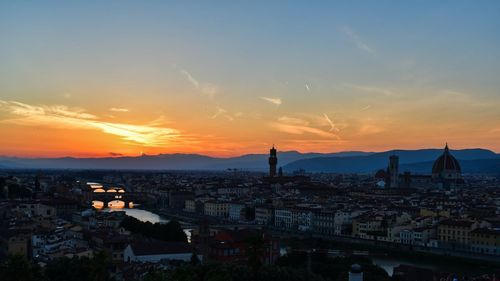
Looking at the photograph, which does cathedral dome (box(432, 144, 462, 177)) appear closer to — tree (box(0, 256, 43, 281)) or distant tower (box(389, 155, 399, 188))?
distant tower (box(389, 155, 399, 188))

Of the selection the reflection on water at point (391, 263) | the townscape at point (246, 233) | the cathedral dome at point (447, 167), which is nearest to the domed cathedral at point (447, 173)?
the cathedral dome at point (447, 167)

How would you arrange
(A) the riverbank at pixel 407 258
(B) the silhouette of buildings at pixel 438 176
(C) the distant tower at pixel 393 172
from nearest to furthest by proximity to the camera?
(A) the riverbank at pixel 407 258, (B) the silhouette of buildings at pixel 438 176, (C) the distant tower at pixel 393 172

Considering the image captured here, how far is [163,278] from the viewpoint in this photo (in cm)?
1180

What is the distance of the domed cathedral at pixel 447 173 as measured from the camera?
7531 centimetres

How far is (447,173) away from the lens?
252 feet

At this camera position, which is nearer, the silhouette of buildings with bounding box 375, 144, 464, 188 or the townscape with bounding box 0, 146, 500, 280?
the townscape with bounding box 0, 146, 500, 280

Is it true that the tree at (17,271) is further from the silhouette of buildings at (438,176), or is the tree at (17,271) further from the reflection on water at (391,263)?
the silhouette of buildings at (438,176)

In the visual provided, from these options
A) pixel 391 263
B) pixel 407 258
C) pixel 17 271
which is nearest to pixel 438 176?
pixel 407 258

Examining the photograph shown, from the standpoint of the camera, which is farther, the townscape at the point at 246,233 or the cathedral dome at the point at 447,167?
the cathedral dome at the point at 447,167

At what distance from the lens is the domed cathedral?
75.3 meters

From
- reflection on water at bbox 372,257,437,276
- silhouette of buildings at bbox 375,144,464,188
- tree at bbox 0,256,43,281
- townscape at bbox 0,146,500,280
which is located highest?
silhouette of buildings at bbox 375,144,464,188

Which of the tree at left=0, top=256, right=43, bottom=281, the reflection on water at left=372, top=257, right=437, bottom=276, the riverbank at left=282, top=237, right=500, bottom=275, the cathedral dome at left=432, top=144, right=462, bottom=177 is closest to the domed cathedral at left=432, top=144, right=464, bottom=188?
the cathedral dome at left=432, top=144, right=462, bottom=177

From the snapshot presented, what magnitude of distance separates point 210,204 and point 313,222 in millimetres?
14439

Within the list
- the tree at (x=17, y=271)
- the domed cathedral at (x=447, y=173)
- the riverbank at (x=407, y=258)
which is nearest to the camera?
the tree at (x=17, y=271)
